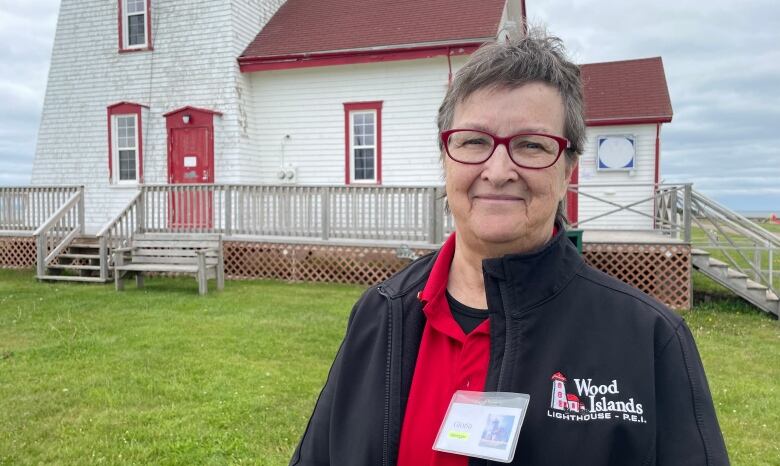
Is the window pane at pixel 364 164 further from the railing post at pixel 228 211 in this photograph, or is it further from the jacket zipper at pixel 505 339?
the jacket zipper at pixel 505 339

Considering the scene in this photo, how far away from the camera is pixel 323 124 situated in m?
14.0

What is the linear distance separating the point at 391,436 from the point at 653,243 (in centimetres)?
942

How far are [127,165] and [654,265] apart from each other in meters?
12.3

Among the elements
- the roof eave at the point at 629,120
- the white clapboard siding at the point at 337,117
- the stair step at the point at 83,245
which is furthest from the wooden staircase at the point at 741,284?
the stair step at the point at 83,245

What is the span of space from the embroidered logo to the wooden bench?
30.8 feet

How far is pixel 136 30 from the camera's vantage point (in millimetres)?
14938

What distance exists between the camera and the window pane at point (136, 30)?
14867 millimetres

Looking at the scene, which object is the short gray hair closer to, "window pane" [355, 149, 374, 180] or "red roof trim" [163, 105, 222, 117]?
"window pane" [355, 149, 374, 180]

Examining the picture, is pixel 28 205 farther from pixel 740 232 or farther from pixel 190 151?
pixel 740 232

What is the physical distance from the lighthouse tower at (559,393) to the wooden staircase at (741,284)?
931 cm

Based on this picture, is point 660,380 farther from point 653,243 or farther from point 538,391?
point 653,243

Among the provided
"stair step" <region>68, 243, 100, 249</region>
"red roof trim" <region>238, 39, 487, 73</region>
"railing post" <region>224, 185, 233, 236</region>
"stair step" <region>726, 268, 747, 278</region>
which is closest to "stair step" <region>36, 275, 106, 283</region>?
"stair step" <region>68, 243, 100, 249</region>

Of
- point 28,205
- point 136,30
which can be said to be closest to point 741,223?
point 136,30

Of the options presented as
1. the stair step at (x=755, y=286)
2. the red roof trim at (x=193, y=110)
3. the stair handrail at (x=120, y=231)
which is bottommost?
the stair step at (x=755, y=286)
